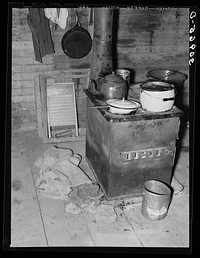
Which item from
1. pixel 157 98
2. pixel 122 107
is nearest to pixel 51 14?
pixel 122 107

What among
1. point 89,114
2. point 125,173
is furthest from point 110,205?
point 89,114

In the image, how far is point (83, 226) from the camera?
13.2 ft

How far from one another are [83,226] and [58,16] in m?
3.91

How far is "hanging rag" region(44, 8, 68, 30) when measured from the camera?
5.62 metres

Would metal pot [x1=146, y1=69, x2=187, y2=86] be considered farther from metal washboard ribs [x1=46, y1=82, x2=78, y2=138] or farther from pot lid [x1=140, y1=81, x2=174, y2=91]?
metal washboard ribs [x1=46, y1=82, x2=78, y2=138]

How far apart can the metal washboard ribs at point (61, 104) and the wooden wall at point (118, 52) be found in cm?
27

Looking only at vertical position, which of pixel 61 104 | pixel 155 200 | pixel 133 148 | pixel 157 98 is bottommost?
pixel 155 200

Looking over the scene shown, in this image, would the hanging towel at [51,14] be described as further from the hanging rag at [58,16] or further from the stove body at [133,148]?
the stove body at [133,148]

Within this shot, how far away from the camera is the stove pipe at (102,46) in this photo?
5031mm

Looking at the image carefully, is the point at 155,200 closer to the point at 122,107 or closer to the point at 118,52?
the point at 122,107

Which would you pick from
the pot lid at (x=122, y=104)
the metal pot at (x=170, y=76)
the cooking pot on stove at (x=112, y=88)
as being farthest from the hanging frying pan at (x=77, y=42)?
the pot lid at (x=122, y=104)

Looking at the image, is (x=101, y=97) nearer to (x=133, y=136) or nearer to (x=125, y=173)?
(x=133, y=136)

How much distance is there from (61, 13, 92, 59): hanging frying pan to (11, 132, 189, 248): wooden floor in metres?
2.75

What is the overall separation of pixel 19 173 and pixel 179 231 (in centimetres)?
269
